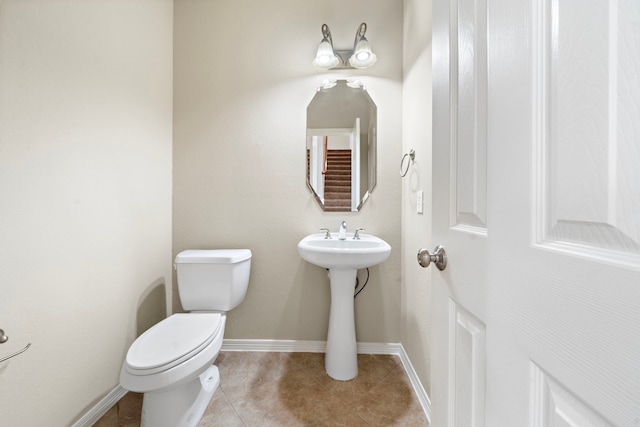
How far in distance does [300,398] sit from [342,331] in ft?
1.28

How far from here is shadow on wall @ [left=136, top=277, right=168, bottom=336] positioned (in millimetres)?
1466

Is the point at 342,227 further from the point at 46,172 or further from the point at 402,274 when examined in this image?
the point at 46,172

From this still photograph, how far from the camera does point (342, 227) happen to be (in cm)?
162

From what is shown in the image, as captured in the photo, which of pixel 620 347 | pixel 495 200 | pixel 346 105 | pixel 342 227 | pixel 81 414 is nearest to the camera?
pixel 620 347

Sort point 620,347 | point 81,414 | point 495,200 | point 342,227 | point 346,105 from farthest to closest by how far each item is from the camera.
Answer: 1. point 346,105
2. point 342,227
3. point 81,414
4. point 495,200
5. point 620,347

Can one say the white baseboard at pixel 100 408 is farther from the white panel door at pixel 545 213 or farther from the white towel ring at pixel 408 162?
the white towel ring at pixel 408 162

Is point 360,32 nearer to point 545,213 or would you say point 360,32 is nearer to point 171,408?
point 545,213

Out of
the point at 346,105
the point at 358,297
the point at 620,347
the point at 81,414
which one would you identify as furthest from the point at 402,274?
the point at 81,414

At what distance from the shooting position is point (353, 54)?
163cm

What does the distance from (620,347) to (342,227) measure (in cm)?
138

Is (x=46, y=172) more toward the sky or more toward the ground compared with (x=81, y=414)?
more toward the sky

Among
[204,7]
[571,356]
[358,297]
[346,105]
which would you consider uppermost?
[204,7]

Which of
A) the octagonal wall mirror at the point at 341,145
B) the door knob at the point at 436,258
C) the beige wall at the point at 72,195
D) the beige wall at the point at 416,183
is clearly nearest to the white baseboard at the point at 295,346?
the beige wall at the point at 416,183

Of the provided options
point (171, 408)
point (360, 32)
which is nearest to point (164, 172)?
point (171, 408)
